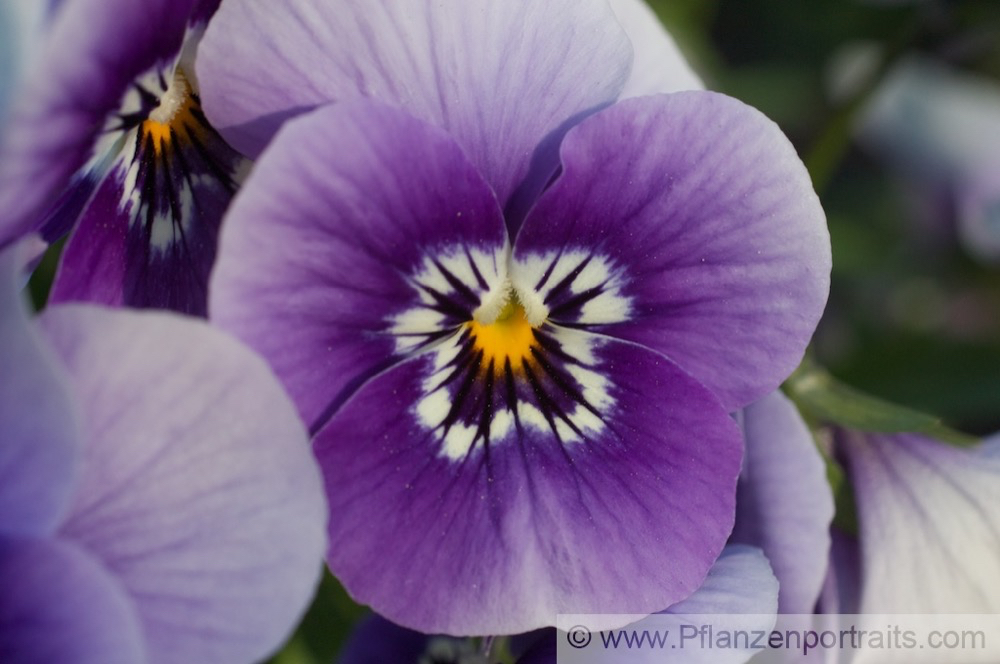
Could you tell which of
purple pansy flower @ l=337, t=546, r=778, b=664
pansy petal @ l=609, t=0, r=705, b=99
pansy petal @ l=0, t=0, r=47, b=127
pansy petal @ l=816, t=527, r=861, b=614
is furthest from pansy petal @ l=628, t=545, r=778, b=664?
pansy petal @ l=0, t=0, r=47, b=127

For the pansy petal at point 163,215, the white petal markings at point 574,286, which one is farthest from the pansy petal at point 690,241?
the pansy petal at point 163,215

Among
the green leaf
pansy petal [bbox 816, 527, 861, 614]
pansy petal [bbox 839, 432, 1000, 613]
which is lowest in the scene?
pansy petal [bbox 816, 527, 861, 614]

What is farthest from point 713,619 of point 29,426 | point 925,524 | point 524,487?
point 29,426

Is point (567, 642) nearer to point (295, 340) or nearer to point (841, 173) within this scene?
point (295, 340)

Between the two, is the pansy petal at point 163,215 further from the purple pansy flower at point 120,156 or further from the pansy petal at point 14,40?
the pansy petal at point 14,40

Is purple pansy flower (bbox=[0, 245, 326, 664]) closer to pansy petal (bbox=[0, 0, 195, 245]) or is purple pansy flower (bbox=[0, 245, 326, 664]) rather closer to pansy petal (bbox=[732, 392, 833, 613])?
pansy petal (bbox=[0, 0, 195, 245])

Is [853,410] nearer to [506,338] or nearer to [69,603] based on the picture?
[506,338]
